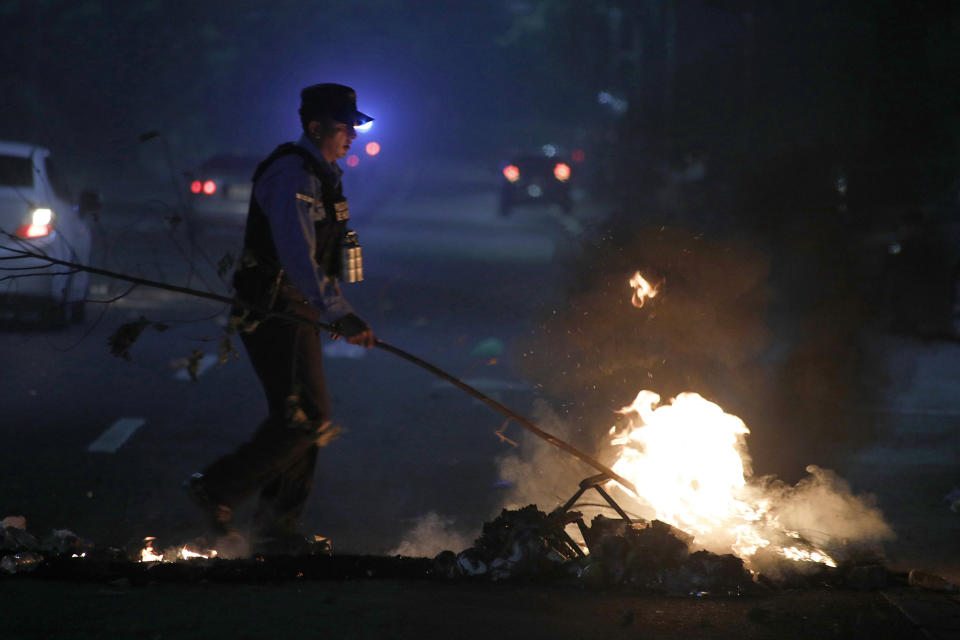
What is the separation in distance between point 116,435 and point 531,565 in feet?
12.9

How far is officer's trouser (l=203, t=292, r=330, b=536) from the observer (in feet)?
15.8

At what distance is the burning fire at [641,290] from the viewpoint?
20.4 feet

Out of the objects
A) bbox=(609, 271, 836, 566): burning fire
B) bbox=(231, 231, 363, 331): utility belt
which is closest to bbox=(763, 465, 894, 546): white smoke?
bbox=(609, 271, 836, 566): burning fire

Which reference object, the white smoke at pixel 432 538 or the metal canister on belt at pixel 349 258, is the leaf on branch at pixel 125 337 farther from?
the white smoke at pixel 432 538

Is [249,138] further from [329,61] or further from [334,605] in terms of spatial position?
[334,605]

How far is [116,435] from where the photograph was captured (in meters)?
7.69

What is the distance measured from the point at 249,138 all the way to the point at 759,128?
44586mm

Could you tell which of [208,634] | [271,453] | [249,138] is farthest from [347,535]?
[249,138]

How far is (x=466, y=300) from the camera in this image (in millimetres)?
15344

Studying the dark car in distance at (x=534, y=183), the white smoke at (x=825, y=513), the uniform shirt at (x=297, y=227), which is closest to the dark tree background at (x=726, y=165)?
the white smoke at (x=825, y=513)

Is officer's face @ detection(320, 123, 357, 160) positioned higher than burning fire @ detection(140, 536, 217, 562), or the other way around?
Answer: officer's face @ detection(320, 123, 357, 160)

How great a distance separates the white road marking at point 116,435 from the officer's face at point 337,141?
3.12 m

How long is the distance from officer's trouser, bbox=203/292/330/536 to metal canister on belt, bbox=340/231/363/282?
220 mm

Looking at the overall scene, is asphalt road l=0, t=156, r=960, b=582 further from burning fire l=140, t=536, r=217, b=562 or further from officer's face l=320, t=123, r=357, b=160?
officer's face l=320, t=123, r=357, b=160
